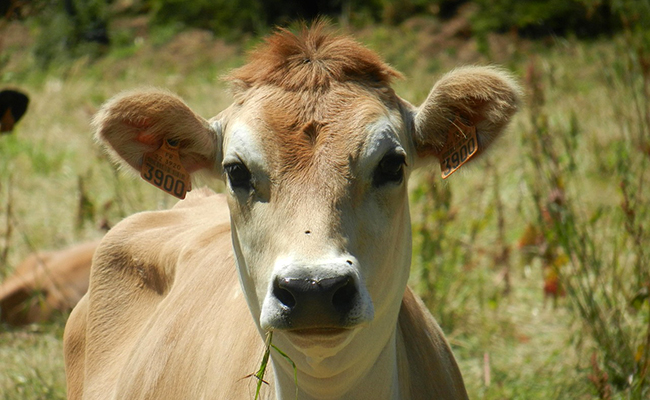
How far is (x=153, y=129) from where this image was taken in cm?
289

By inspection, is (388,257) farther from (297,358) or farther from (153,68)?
(153,68)

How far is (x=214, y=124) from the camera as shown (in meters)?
2.94

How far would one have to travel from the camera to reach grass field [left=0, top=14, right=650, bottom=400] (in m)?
4.20

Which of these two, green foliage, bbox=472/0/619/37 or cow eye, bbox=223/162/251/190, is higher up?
green foliage, bbox=472/0/619/37

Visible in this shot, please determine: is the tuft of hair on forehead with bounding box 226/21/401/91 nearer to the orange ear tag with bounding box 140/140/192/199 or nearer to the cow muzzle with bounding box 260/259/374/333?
the orange ear tag with bounding box 140/140/192/199

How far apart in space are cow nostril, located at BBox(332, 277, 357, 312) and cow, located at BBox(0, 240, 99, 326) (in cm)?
384

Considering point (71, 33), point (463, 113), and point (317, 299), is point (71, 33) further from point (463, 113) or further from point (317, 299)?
point (317, 299)

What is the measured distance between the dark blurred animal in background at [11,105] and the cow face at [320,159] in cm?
162

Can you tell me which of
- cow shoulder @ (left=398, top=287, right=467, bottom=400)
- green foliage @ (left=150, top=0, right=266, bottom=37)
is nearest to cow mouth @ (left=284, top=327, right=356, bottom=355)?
cow shoulder @ (left=398, top=287, right=467, bottom=400)

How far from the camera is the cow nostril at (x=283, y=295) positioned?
2164 millimetres

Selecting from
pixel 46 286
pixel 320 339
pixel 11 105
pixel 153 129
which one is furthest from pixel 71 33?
pixel 320 339

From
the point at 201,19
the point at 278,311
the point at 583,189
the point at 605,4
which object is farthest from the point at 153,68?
the point at 278,311

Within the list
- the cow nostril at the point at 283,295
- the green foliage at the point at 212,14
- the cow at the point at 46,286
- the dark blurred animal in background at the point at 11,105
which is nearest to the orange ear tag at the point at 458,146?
the cow nostril at the point at 283,295

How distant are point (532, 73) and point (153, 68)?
10223 mm
